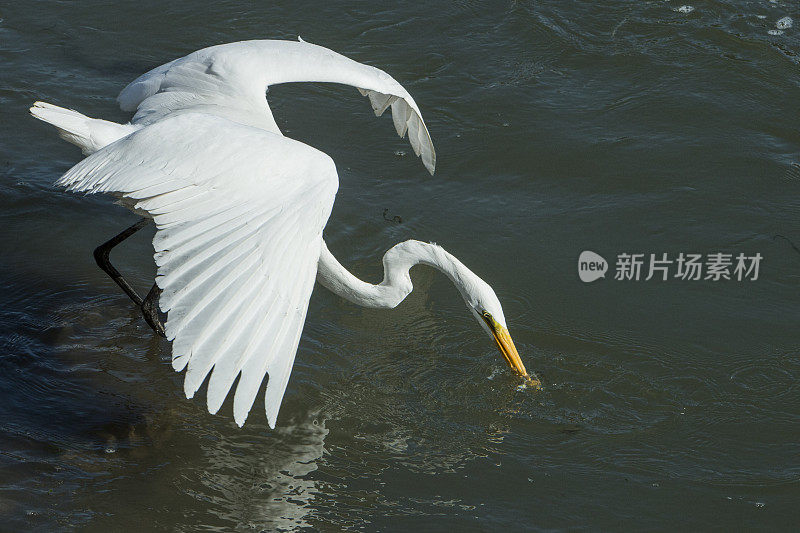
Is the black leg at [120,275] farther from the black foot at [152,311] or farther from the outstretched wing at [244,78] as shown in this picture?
the outstretched wing at [244,78]

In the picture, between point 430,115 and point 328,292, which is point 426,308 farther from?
point 430,115

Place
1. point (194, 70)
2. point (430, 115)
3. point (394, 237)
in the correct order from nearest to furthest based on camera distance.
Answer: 1. point (194, 70)
2. point (394, 237)
3. point (430, 115)

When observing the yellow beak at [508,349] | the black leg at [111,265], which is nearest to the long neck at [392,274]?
the yellow beak at [508,349]

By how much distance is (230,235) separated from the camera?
3914 millimetres

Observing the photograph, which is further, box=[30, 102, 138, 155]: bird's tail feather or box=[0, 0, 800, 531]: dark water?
box=[30, 102, 138, 155]: bird's tail feather

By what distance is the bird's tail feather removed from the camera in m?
4.70

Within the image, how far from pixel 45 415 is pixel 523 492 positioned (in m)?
2.37

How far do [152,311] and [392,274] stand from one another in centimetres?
138

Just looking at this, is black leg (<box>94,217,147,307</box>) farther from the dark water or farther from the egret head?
the egret head

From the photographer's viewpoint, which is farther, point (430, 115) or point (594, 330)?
point (430, 115)

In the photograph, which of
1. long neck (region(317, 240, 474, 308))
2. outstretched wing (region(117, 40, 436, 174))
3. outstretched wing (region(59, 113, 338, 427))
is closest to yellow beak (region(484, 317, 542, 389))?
long neck (region(317, 240, 474, 308))

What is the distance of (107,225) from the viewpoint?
6.32 meters

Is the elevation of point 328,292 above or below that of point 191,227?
below

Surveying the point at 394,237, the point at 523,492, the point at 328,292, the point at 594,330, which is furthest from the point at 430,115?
the point at 523,492
